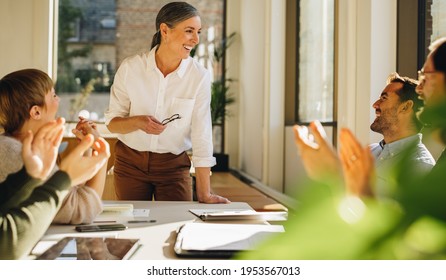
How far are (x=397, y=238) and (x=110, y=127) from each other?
1.00 meters

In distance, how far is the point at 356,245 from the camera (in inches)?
8.0

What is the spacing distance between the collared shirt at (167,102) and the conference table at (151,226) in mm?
127

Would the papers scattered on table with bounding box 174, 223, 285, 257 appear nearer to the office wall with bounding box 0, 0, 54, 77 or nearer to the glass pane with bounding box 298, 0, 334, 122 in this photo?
the office wall with bounding box 0, 0, 54, 77

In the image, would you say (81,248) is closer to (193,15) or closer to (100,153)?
(100,153)

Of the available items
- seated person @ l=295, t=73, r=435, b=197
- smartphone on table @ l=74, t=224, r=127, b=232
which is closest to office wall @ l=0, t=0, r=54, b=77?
smartphone on table @ l=74, t=224, r=127, b=232

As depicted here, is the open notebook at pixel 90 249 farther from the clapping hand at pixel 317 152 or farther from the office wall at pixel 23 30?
the office wall at pixel 23 30

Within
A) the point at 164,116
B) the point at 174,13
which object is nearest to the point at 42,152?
the point at 164,116

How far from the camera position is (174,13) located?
1.22 m

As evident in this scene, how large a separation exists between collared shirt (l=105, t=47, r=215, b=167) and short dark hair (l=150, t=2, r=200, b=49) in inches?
3.8

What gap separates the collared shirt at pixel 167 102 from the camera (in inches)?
46.7

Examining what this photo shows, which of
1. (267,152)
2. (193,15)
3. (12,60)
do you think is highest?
(193,15)

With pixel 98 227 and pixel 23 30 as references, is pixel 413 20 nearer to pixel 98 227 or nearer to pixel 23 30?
pixel 98 227

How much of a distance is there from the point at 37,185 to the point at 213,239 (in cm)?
30
